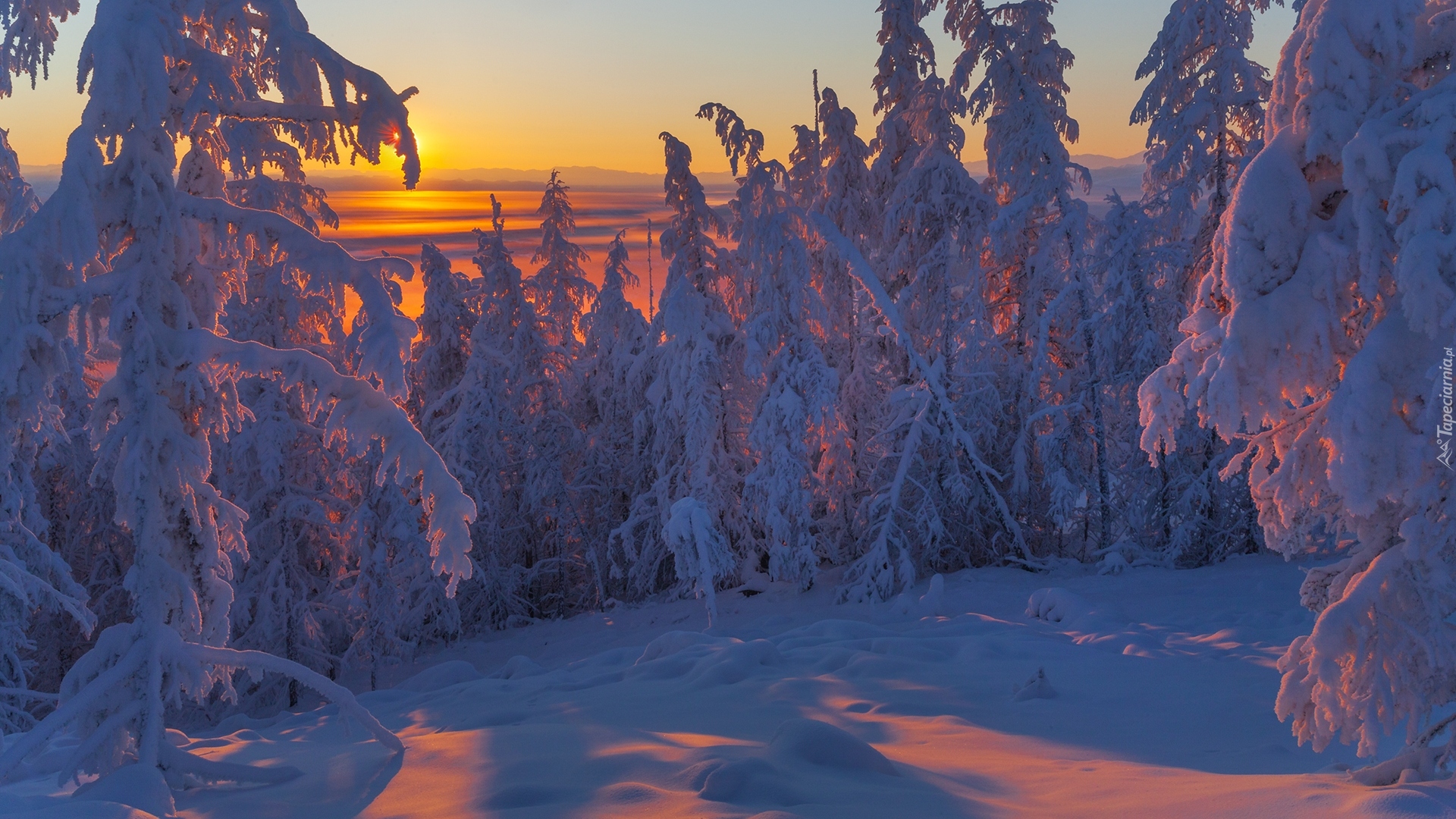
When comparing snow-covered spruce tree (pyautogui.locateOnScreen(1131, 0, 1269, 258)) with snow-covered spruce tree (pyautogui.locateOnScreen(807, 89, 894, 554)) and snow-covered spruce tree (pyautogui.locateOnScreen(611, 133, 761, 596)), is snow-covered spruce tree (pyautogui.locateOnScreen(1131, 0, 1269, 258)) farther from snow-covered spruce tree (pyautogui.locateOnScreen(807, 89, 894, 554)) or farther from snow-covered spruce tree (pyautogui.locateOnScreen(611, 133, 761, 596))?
snow-covered spruce tree (pyautogui.locateOnScreen(611, 133, 761, 596))

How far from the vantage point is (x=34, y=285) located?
561 centimetres

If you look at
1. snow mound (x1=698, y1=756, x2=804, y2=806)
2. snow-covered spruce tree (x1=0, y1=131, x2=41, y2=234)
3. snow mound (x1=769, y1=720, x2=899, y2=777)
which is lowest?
snow mound (x1=769, y1=720, x2=899, y2=777)

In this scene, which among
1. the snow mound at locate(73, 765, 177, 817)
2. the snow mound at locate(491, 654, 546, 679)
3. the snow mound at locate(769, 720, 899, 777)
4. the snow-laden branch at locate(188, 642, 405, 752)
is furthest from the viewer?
the snow mound at locate(491, 654, 546, 679)

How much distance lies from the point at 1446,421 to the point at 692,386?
15.9 metres

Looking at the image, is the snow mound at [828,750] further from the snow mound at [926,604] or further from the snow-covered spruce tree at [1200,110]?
the snow-covered spruce tree at [1200,110]

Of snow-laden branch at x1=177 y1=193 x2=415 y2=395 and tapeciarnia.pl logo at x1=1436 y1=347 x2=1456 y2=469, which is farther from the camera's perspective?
snow-laden branch at x1=177 y1=193 x2=415 y2=395

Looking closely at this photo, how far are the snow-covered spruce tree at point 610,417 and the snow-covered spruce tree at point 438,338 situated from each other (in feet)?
11.5

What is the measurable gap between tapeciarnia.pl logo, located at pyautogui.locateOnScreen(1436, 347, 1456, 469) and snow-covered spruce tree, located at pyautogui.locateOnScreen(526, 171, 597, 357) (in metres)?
23.4

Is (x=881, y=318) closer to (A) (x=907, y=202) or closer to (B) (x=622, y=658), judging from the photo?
(A) (x=907, y=202)

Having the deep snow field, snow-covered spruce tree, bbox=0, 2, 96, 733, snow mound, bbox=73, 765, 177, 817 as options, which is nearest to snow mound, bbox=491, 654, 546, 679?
the deep snow field

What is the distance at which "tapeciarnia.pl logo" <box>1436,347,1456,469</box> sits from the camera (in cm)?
452

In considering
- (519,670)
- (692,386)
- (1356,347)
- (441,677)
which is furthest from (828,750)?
(692,386)

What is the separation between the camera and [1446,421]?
4.58 meters

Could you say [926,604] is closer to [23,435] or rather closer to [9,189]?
[23,435]
